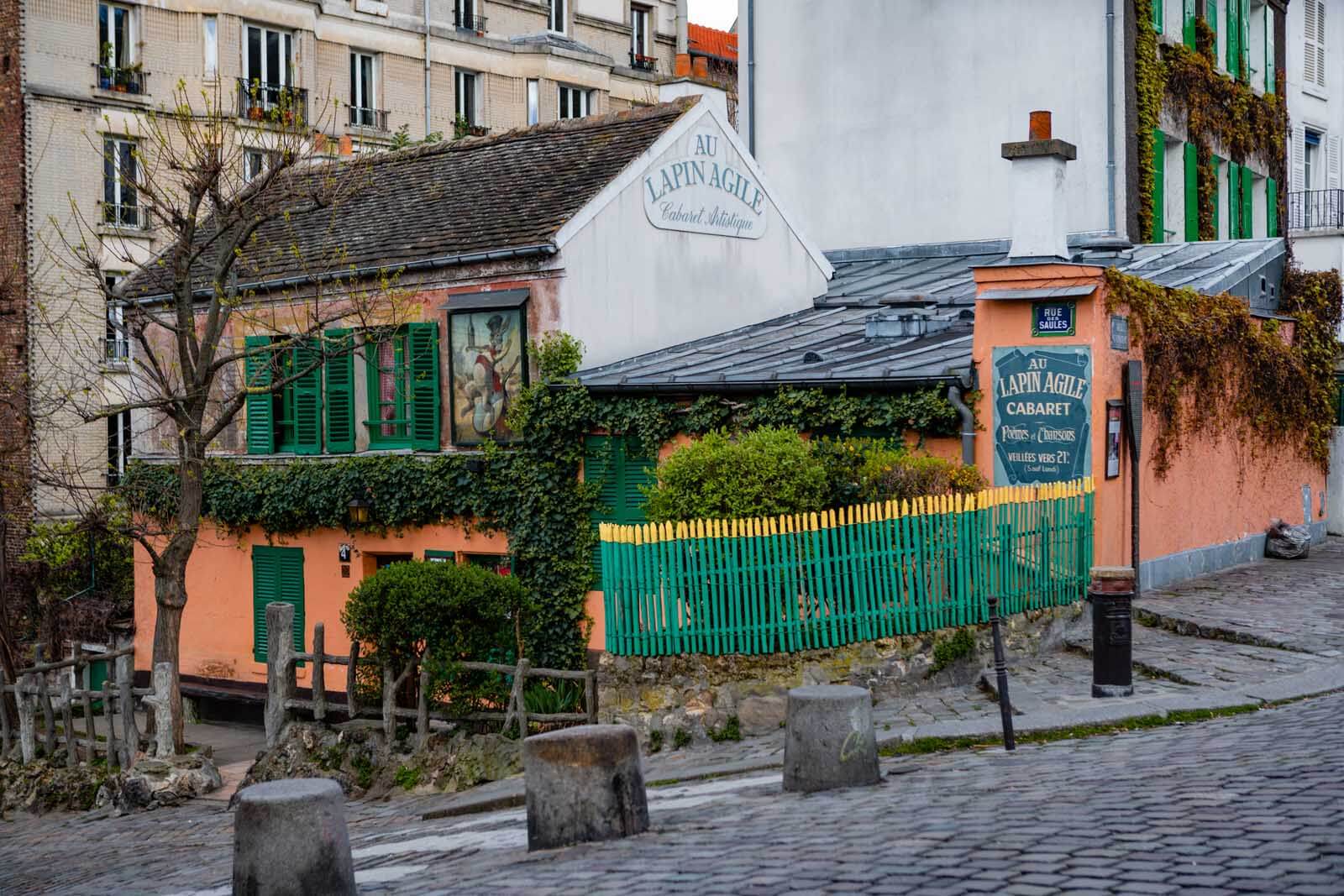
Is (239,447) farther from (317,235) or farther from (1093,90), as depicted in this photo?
(1093,90)

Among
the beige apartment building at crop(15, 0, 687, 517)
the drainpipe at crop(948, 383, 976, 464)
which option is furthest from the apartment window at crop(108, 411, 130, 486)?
the drainpipe at crop(948, 383, 976, 464)

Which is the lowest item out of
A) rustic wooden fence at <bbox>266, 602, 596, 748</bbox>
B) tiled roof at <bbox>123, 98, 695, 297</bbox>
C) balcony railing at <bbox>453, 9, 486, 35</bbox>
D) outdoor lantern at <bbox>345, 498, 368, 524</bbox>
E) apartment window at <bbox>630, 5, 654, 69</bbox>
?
rustic wooden fence at <bbox>266, 602, 596, 748</bbox>

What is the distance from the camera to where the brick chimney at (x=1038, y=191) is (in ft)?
57.5

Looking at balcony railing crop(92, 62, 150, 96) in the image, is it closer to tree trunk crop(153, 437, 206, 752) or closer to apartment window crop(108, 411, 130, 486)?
apartment window crop(108, 411, 130, 486)

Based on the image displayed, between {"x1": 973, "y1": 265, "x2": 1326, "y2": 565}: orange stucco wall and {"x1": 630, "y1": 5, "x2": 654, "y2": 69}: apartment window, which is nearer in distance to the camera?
{"x1": 973, "y1": 265, "x2": 1326, "y2": 565}: orange stucco wall

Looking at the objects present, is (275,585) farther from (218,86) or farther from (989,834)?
(989,834)

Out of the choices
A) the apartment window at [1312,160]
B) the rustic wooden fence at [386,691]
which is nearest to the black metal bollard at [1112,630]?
the rustic wooden fence at [386,691]

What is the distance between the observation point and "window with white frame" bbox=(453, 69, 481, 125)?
4300 cm

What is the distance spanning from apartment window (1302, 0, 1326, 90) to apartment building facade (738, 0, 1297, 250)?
4295mm

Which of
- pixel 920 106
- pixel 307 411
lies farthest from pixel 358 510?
pixel 920 106

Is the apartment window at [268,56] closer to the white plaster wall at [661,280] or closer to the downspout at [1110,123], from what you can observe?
the white plaster wall at [661,280]

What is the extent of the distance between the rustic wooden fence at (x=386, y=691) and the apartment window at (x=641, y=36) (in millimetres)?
34728

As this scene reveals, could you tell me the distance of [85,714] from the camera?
19500 mm

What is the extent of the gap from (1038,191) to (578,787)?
35.0ft
